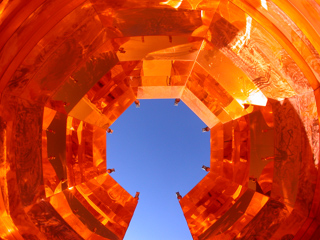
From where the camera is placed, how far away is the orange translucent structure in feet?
11.9

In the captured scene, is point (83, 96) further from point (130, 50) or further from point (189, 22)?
point (189, 22)

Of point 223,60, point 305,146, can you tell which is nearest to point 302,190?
point 305,146

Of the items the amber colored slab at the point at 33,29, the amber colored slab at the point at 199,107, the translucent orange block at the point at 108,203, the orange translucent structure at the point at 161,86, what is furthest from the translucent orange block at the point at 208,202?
the amber colored slab at the point at 33,29

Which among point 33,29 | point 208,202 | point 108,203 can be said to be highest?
point 33,29

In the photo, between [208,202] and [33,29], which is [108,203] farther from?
[33,29]

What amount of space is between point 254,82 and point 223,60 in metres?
0.68

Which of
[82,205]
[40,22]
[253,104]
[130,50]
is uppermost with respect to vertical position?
[40,22]

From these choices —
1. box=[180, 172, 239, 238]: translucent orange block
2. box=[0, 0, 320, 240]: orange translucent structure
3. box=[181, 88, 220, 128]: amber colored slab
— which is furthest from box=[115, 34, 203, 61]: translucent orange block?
box=[180, 172, 239, 238]: translucent orange block

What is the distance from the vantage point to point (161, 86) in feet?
21.7

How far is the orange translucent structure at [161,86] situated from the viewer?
11.9 ft

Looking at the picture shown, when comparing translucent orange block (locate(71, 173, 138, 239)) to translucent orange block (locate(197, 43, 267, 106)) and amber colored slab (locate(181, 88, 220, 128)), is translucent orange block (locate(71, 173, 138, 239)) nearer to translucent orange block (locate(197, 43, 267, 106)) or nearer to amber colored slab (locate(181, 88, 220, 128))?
amber colored slab (locate(181, 88, 220, 128))

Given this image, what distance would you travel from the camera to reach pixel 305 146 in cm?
389

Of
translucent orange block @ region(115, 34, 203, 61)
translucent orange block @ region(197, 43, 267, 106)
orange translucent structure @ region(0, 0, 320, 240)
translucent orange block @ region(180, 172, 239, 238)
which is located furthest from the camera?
translucent orange block @ region(180, 172, 239, 238)

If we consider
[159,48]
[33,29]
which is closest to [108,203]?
[159,48]
